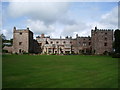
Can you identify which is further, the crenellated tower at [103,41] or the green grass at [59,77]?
the crenellated tower at [103,41]

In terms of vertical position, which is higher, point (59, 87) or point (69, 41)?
point (69, 41)

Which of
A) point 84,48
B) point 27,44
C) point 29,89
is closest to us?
point 29,89

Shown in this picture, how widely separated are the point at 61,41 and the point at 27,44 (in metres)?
21.2

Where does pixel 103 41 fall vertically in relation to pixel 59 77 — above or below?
above

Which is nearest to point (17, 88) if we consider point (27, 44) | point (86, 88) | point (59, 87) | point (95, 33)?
point (59, 87)

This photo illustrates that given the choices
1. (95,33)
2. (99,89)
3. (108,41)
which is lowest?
(99,89)

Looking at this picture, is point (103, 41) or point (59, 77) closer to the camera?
point (59, 77)

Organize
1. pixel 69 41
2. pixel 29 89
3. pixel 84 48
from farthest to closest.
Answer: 1. pixel 69 41
2. pixel 84 48
3. pixel 29 89

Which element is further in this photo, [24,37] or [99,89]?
[24,37]

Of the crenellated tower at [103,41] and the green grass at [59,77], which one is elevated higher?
the crenellated tower at [103,41]

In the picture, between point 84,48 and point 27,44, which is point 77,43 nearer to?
point 84,48

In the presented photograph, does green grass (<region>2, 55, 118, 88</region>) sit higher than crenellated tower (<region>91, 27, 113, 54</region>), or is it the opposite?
crenellated tower (<region>91, 27, 113, 54</region>)

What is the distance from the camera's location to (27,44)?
171 ft

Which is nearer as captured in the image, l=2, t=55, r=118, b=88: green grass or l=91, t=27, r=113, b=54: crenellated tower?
l=2, t=55, r=118, b=88: green grass
